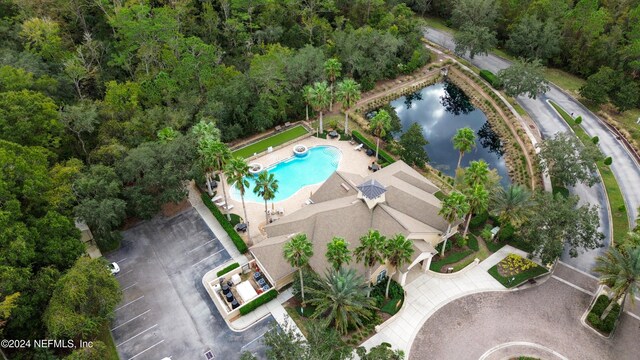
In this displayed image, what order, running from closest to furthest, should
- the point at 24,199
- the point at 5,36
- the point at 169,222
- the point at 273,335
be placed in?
the point at 273,335 < the point at 24,199 < the point at 169,222 < the point at 5,36

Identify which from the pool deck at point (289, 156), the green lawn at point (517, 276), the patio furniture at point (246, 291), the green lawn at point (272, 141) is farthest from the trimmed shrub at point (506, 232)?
the green lawn at point (272, 141)

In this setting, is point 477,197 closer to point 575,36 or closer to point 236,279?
point 236,279

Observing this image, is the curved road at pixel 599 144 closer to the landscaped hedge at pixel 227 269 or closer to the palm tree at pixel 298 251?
the palm tree at pixel 298 251

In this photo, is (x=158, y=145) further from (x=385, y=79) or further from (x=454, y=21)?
(x=454, y=21)

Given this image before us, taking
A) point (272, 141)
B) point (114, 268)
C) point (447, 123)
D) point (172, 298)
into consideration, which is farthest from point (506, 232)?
point (114, 268)

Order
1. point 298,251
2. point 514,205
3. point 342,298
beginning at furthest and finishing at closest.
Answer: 1. point 514,205
2. point 342,298
3. point 298,251

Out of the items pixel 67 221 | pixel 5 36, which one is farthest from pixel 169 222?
pixel 5 36
